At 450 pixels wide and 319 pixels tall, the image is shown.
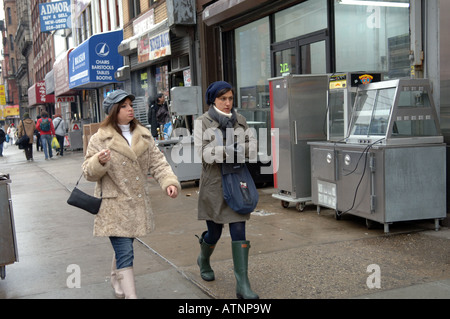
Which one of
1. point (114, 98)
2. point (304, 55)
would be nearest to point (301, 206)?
point (304, 55)

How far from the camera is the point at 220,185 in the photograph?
164 inches

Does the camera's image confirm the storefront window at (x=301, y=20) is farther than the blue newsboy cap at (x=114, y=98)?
Yes

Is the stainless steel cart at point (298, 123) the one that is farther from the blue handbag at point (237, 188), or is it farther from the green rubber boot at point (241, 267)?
the green rubber boot at point (241, 267)

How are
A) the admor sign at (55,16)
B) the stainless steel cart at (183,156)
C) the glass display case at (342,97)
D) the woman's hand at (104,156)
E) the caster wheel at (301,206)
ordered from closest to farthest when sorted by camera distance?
1. the woman's hand at (104,156)
2. the glass display case at (342,97)
3. the caster wheel at (301,206)
4. the stainless steel cart at (183,156)
5. the admor sign at (55,16)

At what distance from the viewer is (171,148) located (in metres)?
10.2

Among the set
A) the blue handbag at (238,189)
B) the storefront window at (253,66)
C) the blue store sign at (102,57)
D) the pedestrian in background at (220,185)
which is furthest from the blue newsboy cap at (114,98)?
the blue store sign at (102,57)

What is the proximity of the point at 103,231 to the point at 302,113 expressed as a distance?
13.8 ft

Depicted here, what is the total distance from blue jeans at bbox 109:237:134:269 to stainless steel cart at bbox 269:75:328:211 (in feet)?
12.9

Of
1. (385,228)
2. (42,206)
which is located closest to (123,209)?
(385,228)

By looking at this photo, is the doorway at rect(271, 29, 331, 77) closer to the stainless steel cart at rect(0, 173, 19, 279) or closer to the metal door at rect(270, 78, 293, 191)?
the metal door at rect(270, 78, 293, 191)

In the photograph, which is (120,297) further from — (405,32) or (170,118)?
→ (170,118)

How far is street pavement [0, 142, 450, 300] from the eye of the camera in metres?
4.29

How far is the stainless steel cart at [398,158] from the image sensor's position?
5777 mm

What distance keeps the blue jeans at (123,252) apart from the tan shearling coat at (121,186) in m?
0.06
